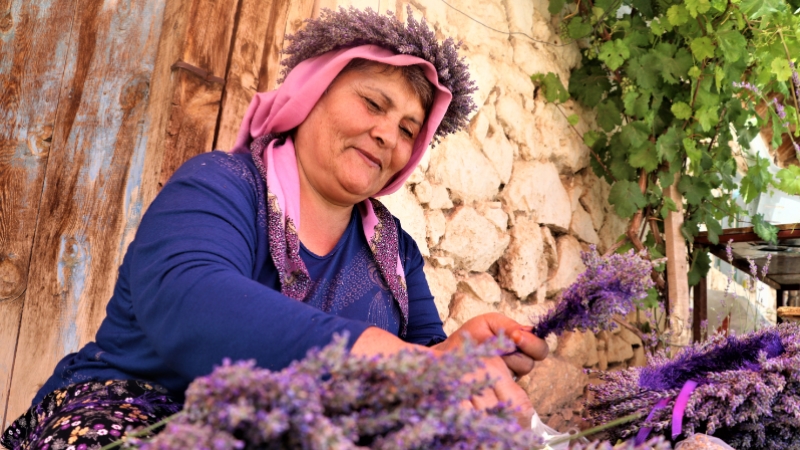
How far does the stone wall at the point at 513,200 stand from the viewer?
2719 millimetres

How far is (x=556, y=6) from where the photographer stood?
10.9 feet

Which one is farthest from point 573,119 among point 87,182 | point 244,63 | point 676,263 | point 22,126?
point 22,126

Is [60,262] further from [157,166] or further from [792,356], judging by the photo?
[792,356]

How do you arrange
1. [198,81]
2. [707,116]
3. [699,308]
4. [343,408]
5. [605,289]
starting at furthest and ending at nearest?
[699,308], [707,116], [198,81], [605,289], [343,408]

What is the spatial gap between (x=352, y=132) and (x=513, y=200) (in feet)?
5.07

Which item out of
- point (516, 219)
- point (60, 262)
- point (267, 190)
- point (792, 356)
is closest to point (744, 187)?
point (516, 219)

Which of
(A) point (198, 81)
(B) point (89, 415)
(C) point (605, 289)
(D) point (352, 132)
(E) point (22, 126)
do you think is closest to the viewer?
(C) point (605, 289)

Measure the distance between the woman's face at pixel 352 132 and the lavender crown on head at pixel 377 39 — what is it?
72 millimetres

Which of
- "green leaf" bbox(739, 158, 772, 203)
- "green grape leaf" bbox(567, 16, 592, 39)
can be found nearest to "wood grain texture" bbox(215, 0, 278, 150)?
"green grape leaf" bbox(567, 16, 592, 39)

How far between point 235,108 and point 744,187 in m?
2.59

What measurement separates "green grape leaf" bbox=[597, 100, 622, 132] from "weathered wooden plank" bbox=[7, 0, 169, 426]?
213 cm

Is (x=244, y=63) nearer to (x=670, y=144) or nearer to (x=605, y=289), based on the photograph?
(x=605, y=289)

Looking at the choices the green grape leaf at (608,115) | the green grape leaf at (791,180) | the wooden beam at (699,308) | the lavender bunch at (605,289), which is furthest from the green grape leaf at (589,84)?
the lavender bunch at (605,289)

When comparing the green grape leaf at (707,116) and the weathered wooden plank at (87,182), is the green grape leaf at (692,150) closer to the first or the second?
the green grape leaf at (707,116)
